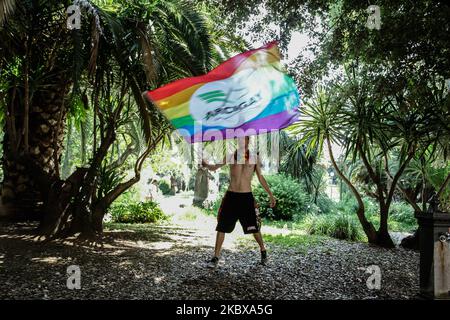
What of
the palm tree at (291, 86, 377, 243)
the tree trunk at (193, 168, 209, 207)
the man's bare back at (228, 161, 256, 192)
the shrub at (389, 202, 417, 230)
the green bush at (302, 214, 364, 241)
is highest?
the palm tree at (291, 86, 377, 243)

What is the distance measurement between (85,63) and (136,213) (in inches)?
207

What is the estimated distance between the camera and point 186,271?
4.95 meters

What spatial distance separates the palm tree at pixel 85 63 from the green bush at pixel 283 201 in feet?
23.8

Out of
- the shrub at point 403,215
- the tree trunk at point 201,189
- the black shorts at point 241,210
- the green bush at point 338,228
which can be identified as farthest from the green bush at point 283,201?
the black shorts at point 241,210

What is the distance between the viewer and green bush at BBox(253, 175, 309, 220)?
47.0ft

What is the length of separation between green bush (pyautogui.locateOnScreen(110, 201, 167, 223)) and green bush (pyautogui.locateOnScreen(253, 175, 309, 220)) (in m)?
4.37

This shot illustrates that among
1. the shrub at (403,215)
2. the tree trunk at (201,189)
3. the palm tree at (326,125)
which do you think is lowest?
the shrub at (403,215)

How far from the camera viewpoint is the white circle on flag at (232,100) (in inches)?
218

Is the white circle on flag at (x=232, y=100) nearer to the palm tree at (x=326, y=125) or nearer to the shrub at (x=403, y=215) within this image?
the palm tree at (x=326, y=125)

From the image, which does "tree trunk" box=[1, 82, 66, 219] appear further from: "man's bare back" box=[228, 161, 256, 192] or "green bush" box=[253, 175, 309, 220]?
"green bush" box=[253, 175, 309, 220]

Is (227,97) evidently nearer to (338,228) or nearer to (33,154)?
(33,154)

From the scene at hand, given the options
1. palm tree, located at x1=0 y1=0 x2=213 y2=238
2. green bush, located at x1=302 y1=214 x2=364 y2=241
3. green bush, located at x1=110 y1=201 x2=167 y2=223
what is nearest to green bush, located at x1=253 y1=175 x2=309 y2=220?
green bush, located at x1=302 y1=214 x2=364 y2=241
